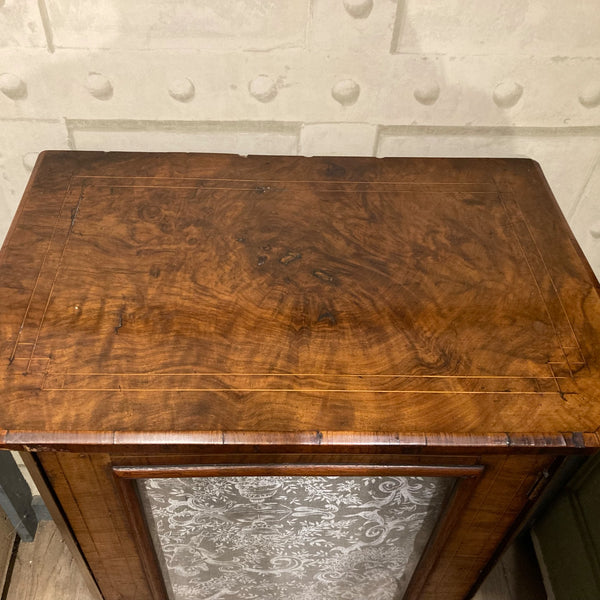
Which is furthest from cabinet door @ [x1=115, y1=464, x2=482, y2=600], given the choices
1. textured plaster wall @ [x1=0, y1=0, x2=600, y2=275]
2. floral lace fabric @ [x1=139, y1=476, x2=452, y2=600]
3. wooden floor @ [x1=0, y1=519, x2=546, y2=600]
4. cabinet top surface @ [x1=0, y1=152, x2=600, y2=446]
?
textured plaster wall @ [x1=0, y1=0, x2=600, y2=275]

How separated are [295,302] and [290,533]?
1.64 feet

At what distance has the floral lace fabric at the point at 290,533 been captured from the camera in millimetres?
1070

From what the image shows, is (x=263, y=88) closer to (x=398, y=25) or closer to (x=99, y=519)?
(x=398, y=25)

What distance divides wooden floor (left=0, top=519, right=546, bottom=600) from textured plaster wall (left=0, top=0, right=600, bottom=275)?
1.06 metres

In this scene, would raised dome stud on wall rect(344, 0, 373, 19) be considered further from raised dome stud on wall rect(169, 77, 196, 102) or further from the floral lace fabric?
the floral lace fabric

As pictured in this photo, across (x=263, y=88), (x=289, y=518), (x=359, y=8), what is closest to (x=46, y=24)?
(x=263, y=88)

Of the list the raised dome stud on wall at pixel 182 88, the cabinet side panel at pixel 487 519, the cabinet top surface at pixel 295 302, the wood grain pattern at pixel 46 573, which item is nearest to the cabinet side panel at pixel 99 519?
the cabinet top surface at pixel 295 302

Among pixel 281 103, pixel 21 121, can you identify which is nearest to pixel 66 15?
pixel 21 121

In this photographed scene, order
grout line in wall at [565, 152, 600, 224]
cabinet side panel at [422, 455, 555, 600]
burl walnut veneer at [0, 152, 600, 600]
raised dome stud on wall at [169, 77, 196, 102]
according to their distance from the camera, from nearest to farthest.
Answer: burl walnut veneer at [0, 152, 600, 600] < cabinet side panel at [422, 455, 555, 600] < raised dome stud on wall at [169, 77, 196, 102] < grout line in wall at [565, 152, 600, 224]

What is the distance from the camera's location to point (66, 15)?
110 centimetres

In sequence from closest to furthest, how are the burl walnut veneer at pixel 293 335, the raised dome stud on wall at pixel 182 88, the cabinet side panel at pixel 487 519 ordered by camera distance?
1. the burl walnut veneer at pixel 293 335
2. the cabinet side panel at pixel 487 519
3. the raised dome stud on wall at pixel 182 88

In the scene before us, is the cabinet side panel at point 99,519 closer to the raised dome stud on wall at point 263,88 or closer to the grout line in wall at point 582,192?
the raised dome stud on wall at point 263,88

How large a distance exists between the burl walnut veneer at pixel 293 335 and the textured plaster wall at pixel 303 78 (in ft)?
0.28

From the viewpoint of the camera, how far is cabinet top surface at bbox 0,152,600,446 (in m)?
0.87
